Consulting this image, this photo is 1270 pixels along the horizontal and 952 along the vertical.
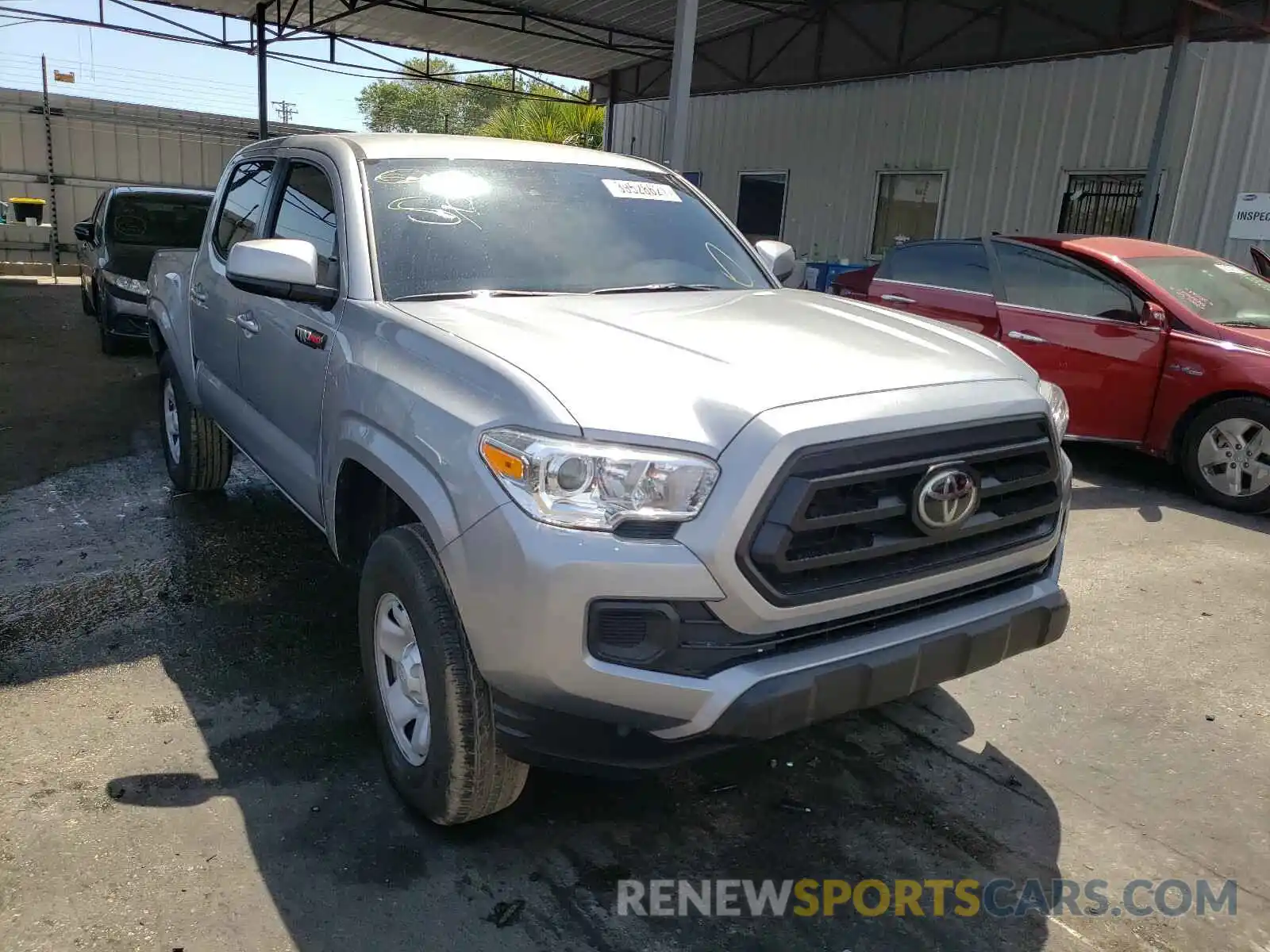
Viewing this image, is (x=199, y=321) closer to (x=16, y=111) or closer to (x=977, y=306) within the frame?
Answer: (x=977, y=306)

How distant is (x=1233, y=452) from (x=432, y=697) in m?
5.60

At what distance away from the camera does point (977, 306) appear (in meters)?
7.23

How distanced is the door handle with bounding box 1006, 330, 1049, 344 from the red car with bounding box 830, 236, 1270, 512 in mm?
12

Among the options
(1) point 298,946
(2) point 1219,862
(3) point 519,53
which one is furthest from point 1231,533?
(3) point 519,53

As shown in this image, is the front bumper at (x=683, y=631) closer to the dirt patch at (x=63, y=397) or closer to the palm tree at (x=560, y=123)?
the dirt patch at (x=63, y=397)

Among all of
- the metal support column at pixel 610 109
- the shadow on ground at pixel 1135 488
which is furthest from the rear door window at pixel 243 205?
the metal support column at pixel 610 109

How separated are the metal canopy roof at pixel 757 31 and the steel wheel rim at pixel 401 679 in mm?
9897

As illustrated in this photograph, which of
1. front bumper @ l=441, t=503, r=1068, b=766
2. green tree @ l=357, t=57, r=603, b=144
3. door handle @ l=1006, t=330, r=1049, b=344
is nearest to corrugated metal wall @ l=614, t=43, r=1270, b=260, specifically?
door handle @ l=1006, t=330, r=1049, b=344

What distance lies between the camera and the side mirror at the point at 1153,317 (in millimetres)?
6281

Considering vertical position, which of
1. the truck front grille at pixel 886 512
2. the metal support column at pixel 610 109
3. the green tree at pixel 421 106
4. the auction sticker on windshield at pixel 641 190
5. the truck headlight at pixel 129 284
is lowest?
the truck headlight at pixel 129 284

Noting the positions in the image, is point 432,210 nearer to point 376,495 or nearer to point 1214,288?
point 376,495

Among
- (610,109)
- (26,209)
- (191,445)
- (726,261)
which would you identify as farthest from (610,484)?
(26,209)

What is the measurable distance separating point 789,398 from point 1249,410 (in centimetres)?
504

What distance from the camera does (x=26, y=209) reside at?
18.1 metres
